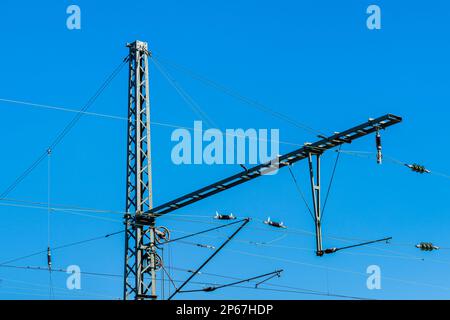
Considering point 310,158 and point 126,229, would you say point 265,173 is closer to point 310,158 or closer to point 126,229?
point 310,158

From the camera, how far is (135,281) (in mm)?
38938

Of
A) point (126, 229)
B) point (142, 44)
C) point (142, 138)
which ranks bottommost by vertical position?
point (126, 229)

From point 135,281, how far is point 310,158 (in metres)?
9.09
